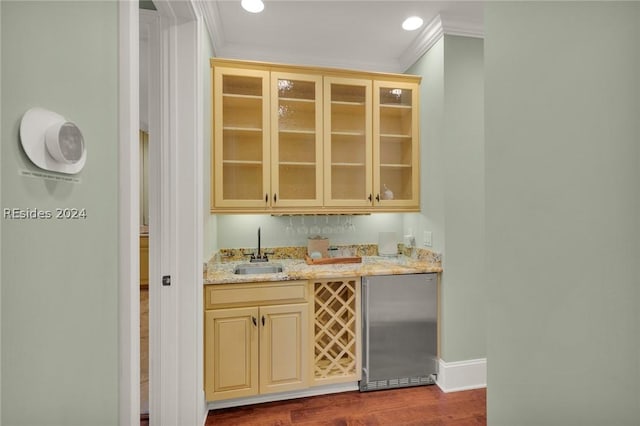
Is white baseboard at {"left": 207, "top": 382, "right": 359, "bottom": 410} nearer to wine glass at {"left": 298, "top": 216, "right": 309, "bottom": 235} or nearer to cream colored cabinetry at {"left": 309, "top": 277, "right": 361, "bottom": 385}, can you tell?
cream colored cabinetry at {"left": 309, "top": 277, "right": 361, "bottom": 385}

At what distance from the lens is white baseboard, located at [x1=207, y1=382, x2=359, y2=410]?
6.61ft

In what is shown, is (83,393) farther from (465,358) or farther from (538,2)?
(465,358)

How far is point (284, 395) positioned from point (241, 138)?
74.6 inches

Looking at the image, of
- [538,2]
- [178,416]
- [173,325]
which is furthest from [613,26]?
[178,416]

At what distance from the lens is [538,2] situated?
78 cm

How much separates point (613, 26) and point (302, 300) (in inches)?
75.4

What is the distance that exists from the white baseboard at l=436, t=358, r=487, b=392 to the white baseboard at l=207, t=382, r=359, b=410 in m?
0.65

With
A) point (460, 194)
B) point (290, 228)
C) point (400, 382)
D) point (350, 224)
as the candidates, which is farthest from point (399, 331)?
point (290, 228)

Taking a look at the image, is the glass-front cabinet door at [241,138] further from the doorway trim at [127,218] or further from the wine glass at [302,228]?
the doorway trim at [127,218]

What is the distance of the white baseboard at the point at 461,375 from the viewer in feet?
7.28

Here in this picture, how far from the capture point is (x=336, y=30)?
2295 mm

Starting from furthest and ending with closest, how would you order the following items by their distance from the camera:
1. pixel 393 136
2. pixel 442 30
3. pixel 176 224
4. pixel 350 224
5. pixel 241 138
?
pixel 350 224
pixel 393 136
pixel 241 138
pixel 442 30
pixel 176 224

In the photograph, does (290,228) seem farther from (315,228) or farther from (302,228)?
(315,228)

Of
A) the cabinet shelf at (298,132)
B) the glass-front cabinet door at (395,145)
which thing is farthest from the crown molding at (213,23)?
the glass-front cabinet door at (395,145)
